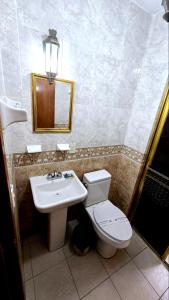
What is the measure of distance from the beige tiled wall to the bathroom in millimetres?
12

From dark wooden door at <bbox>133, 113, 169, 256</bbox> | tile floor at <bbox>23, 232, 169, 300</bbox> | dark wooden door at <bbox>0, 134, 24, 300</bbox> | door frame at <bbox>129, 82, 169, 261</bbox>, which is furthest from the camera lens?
dark wooden door at <bbox>133, 113, 169, 256</bbox>

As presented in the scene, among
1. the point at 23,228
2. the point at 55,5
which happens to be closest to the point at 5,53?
the point at 55,5

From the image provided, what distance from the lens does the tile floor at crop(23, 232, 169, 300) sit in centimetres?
122

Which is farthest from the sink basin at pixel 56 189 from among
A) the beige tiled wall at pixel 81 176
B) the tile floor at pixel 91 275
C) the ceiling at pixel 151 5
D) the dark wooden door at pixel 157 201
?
the ceiling at pixel 151 5

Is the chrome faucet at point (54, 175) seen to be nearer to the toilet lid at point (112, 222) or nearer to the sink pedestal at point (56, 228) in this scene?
the sink pedestal at point (56, 228)

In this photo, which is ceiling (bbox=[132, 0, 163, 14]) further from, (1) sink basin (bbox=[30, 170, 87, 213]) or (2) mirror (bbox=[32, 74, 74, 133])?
(1) sink basin (bbox=[30, 170, 87, 213])

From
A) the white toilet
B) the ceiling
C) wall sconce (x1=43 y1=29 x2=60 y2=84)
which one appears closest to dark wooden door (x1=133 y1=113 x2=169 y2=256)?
the white toilet

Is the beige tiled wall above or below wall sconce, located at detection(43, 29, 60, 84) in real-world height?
below

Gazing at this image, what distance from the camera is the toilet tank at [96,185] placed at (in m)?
1.53

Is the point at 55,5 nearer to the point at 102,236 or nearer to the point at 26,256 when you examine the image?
the point at 102,236

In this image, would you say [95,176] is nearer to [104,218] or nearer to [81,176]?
[81,176]

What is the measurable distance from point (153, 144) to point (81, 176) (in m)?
0.89

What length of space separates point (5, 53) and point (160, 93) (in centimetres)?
133

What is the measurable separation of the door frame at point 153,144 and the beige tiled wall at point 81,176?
0.21 feet
